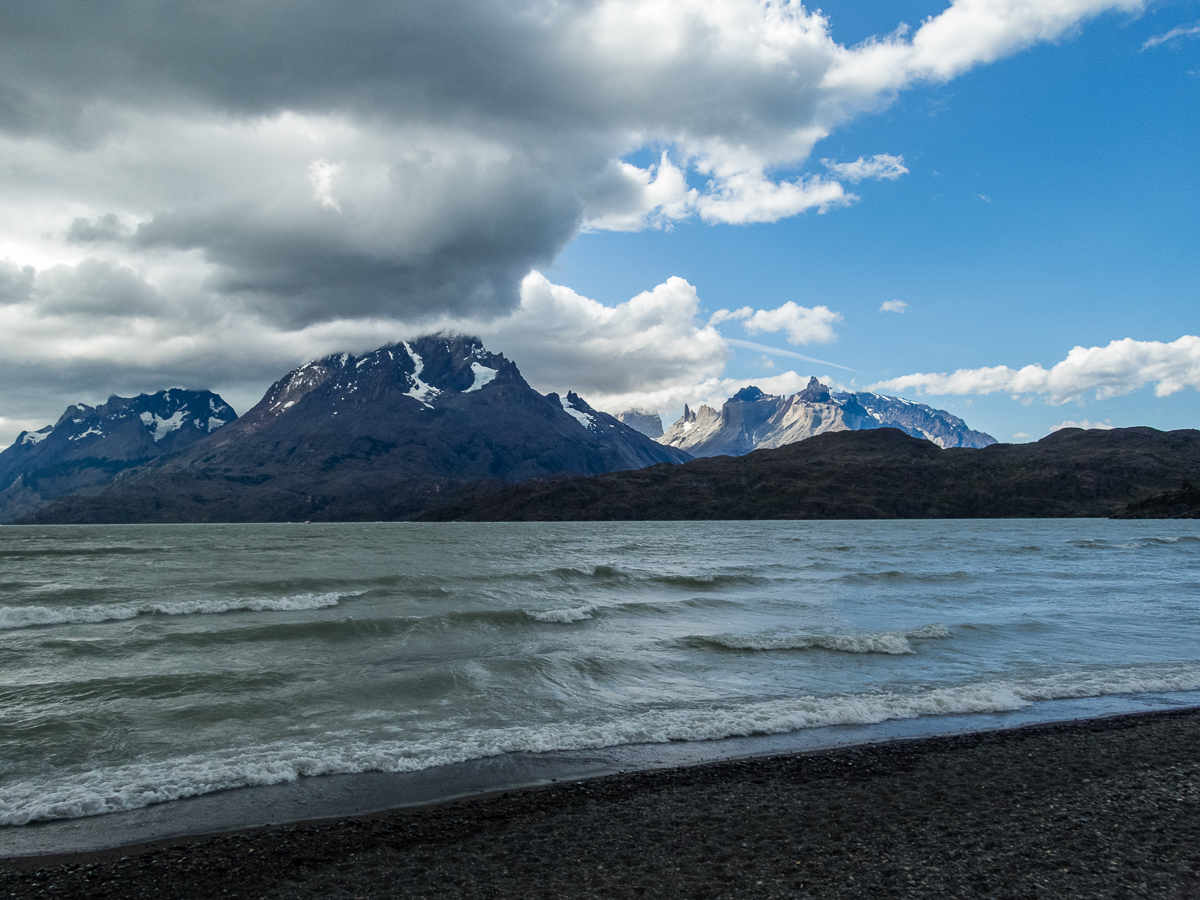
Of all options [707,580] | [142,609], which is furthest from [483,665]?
[707,580]

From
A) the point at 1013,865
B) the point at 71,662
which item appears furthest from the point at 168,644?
the point at 1013,865

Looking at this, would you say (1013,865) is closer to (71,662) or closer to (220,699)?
(220,699)

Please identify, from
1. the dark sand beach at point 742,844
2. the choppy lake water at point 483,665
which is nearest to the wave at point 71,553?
the choppy lake water at point 483,665

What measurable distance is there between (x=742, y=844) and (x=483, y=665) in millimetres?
15689

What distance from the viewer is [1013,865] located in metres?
9.67

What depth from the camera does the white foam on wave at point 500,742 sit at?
1332 centimetres

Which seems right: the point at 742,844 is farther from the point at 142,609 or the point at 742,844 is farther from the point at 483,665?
the point at 142,609

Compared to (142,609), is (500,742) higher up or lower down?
higher up

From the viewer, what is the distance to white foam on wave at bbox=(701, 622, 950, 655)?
90.7ft

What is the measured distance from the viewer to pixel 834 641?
2839cm

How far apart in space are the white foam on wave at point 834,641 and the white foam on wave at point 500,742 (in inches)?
219

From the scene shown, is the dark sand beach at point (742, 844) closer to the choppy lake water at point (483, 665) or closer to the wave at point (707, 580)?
the choppy lake water at point (483, 665)

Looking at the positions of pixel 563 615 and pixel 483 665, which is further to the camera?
pixel 563 615

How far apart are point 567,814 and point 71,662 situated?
24006 millimetres
